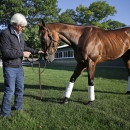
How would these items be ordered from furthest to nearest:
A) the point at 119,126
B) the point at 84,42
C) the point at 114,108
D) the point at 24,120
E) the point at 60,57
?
the point at 60,57 → the point at 84,42 → the point at 114,108 → the point at 24,120 → the point at 119,126

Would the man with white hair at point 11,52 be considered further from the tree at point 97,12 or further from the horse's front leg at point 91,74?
the tree at point 97,12

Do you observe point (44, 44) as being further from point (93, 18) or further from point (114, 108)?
point (93, 18)

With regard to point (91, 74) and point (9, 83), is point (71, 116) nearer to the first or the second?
point (91, 74)

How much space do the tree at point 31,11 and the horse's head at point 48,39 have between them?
27807 millimetres

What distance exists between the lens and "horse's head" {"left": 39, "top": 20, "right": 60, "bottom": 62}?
15.0ft

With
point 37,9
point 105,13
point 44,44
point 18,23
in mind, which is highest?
point 105,13

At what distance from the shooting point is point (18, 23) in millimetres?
3609

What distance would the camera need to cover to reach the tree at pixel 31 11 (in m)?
33.2

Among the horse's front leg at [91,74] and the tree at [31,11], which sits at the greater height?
the tree at [31,11]

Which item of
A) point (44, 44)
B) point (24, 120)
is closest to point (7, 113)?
point (24, 120)

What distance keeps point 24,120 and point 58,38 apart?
2273 millimetres

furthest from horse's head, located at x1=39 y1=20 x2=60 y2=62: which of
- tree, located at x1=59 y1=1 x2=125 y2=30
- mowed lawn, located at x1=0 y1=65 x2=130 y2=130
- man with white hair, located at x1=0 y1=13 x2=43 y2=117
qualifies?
tree, located at x1=59 y1=1 x2=125 y2=30

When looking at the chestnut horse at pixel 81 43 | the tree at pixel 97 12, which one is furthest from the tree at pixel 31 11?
the chestnut horse at pixel 81 43

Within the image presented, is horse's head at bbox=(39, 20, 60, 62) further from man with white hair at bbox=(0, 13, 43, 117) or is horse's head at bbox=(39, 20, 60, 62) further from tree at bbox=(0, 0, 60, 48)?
tree at bbox=(0, 0, 60, 48)
